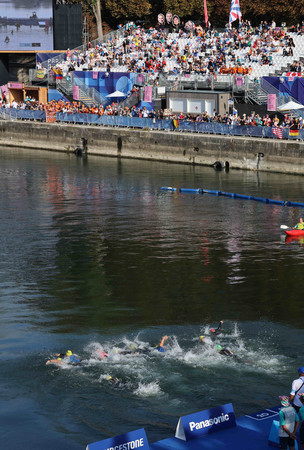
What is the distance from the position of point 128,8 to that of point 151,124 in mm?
35163

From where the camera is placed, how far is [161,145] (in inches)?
3137

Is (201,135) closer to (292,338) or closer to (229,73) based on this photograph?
(229,73)

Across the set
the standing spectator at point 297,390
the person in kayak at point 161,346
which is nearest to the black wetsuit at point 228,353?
the person in kayak at point 161,346

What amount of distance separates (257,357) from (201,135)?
4790 centimetres

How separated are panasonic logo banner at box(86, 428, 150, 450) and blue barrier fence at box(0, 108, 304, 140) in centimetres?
5207

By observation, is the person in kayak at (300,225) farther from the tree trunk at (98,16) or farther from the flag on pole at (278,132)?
the tree trunk at (98,16)

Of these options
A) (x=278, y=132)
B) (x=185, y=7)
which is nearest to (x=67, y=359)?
(x=278, y=132)

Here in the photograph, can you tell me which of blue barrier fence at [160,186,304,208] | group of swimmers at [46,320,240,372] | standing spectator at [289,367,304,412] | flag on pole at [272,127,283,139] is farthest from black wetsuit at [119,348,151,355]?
flag on pole at [272,127,283,139]

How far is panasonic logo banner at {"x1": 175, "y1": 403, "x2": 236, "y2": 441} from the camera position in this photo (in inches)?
906

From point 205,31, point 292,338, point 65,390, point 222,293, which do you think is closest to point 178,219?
→ point 222,293

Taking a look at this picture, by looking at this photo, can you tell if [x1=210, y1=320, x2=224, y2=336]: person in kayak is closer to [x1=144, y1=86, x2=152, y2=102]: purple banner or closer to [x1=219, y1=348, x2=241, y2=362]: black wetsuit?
[x1=219, y1=348, x2=241, y2=362]: black wetsuit

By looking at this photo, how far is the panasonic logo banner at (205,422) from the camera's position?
23016mm

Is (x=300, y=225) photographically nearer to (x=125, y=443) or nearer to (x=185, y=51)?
(x=125, y=443)

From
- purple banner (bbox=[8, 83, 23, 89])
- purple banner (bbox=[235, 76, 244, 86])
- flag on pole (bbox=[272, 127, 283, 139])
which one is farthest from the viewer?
purple banner (bbox=[8, 83, 23, 89])
